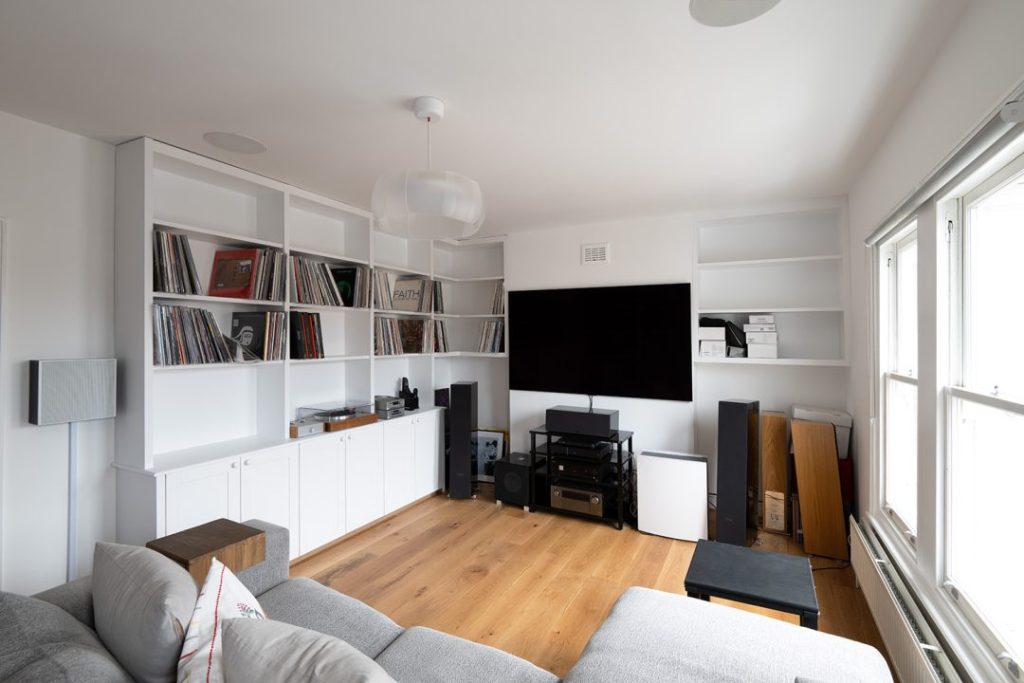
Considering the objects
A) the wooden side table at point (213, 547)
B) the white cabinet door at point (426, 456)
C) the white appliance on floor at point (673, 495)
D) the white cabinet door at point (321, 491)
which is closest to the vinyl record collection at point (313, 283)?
the white cabinet door at point (321, 491)

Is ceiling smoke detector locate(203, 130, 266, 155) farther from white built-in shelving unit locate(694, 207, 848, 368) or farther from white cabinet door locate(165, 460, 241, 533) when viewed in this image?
white built-in shelving unit locate(694, 207, 848, 368)

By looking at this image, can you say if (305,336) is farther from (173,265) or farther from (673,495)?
(673,495)

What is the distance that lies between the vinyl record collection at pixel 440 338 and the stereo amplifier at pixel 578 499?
1592 mm

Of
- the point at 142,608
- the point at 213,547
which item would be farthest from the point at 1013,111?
the point at 213,547

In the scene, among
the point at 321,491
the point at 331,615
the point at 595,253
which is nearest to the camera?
the point at 331,615

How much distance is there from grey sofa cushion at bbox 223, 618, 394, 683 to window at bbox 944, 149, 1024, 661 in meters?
1.66

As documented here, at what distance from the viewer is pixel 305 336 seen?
3258 mm

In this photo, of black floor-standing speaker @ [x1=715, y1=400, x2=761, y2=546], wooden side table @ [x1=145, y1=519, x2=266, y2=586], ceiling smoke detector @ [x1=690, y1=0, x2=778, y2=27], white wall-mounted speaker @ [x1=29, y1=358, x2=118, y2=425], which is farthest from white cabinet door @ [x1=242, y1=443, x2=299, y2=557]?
ceiling smoke detector @ [x1=690, y1=0, x2=778, y2=27]

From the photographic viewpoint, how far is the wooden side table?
1651mm

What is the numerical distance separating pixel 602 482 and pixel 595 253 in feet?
6.12

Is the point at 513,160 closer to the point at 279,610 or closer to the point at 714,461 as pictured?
Answer: the point at 279,610

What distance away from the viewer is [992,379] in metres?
1.54

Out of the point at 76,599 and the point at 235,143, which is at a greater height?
the point at 235,143

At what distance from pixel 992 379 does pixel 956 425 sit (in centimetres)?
25
